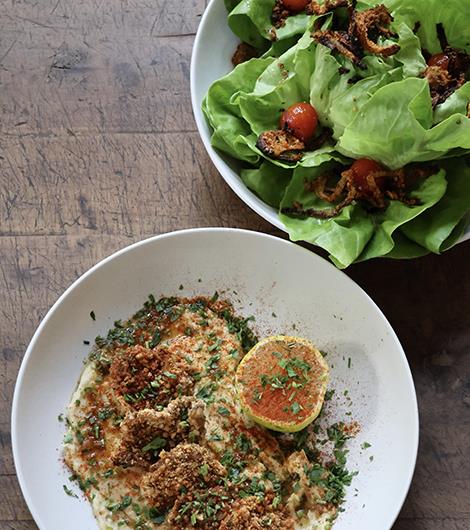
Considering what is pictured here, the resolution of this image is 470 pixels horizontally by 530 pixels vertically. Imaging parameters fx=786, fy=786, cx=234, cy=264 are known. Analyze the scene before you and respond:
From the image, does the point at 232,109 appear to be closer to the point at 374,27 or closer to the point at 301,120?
the point at 301,120

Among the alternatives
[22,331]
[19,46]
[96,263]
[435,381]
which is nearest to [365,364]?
[435,381]

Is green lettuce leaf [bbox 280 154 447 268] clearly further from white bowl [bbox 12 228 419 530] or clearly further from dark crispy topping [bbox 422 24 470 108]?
dark crispy topping [bbox 422 24 470 108]

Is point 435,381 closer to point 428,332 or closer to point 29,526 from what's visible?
point 428,332

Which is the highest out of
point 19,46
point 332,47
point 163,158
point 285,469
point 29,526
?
point 332,47

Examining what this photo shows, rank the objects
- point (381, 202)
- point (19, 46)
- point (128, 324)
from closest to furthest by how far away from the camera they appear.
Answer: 1. point (381, 202)
2. point (128, 324)
3. point (19, 46)

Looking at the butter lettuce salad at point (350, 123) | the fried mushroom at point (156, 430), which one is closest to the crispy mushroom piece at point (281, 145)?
the butter lettuce salad at point (350, 123)

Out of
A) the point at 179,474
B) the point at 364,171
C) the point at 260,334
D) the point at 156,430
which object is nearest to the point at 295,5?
the point at 364,171

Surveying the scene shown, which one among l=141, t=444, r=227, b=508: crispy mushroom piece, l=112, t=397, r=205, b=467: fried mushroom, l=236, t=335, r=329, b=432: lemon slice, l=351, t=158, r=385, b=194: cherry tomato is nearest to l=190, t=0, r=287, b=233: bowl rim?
l=351, t=158, r=385, b=194: cherry tomato
